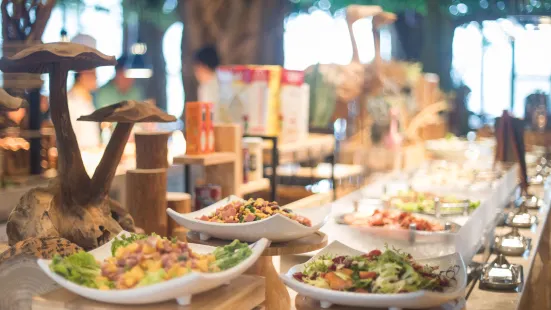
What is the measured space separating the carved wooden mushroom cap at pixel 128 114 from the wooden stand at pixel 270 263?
38 centimetres

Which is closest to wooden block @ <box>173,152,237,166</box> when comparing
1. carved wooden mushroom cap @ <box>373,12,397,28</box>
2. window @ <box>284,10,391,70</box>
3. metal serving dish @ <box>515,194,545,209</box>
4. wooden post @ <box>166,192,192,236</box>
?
wooden post @ <box>166,192,192,236</box>

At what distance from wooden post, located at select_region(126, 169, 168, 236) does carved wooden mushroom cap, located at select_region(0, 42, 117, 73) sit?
54 centimetres

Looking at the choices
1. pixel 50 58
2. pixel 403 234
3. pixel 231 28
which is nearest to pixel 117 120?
pixel 50 58

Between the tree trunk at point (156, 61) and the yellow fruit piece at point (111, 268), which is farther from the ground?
the tree trunk at point (156, 61)


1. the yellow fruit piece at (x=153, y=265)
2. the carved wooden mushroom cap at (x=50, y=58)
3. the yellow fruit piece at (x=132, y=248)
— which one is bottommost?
the yellow fruit piece at (x=153, y=265)

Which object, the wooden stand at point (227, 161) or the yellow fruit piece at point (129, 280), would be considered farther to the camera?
the wooden stand at point (227, 161)

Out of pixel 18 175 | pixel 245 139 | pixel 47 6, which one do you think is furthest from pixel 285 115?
pixel 18 175

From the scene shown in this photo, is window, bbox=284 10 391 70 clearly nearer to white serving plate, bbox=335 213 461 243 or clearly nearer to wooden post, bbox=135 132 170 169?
wooden post, bbox=135 132 170 169

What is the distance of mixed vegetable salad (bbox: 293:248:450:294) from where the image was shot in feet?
5.52

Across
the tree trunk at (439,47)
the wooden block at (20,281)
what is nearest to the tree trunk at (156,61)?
the tree trunk at (439,47)

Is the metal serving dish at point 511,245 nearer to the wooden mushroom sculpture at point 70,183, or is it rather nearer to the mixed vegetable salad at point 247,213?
the mixed vegetable salad at point 247,213

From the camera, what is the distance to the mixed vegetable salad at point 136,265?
159 centimetres

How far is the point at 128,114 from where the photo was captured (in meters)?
2.26

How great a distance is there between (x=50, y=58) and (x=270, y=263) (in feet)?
2.73
